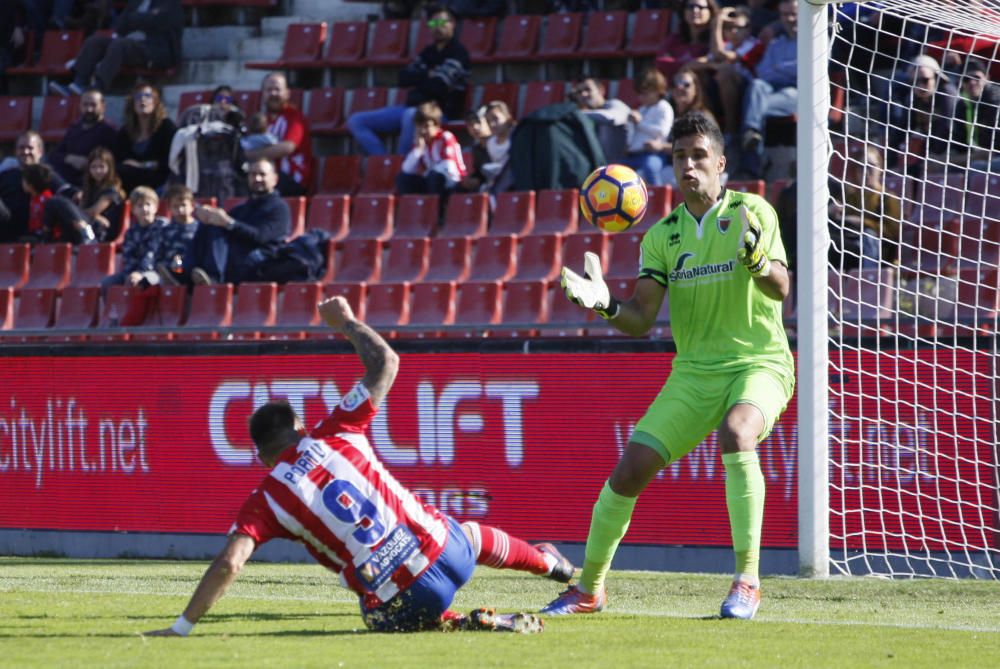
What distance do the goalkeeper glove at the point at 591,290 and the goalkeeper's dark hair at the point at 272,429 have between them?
1.27 m

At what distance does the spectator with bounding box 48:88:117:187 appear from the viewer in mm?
17453

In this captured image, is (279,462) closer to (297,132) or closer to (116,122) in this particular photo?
(297,132)

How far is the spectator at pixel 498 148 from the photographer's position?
15.1 meters

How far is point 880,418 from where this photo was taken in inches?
380

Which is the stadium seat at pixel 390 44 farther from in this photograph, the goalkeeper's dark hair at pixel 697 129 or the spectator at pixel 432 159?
the goalkeeper's dark hair at pixel 697 129

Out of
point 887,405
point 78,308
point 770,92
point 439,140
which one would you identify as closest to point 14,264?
point 78,308

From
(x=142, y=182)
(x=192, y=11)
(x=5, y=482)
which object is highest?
(x=192, y=11)

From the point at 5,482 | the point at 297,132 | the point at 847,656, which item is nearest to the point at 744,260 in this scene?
the point at 847,656

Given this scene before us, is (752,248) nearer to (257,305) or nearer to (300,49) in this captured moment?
(257,305)

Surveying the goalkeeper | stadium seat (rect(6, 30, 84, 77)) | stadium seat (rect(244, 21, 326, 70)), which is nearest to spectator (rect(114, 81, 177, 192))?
stadium seat (rect(244, 21, 326, 70))

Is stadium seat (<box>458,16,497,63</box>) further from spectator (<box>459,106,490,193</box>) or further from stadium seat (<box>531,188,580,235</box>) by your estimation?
stadium seat (<box>531,188,580,235</box>)

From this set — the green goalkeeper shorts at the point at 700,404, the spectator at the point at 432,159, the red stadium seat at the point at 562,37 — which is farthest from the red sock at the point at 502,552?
the red stadium seat at the point at 562,37

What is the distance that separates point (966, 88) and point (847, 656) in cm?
749

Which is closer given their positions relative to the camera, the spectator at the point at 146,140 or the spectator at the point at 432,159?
the spectator at the point at 432,159
